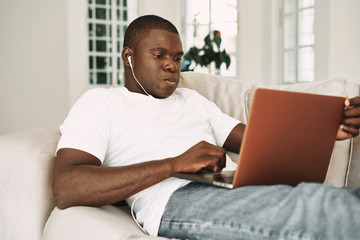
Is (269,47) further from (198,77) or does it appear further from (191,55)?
(198,77)

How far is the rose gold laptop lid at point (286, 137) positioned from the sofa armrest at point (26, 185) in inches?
23.7

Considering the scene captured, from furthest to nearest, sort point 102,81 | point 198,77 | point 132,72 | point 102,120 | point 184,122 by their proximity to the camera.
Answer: point 102,81 < point 198,77 < point 132,72 < point 184,122 < point 102,120

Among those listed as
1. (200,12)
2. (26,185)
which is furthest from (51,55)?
(26,185)

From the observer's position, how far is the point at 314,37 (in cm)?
454

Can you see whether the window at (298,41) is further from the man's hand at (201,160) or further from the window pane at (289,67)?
the man's hand at (201,160)

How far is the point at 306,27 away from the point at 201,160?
13.8 feet

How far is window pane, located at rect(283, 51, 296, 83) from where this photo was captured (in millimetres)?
5223

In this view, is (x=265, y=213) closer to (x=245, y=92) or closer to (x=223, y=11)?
(x=245, y=92)

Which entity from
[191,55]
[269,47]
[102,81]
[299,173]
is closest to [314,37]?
[269,47]

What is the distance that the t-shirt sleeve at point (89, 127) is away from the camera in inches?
47.9

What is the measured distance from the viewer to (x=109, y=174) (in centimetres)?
116

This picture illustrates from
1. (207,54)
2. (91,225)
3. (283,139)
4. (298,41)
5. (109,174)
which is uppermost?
(298,41)

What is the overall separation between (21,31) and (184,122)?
14.5 ft

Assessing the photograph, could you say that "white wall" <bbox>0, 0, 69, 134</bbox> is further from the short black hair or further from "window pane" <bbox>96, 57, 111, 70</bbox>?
the short black hair
